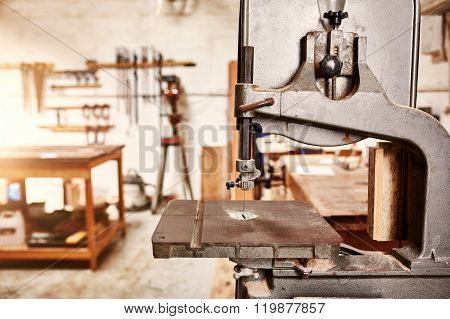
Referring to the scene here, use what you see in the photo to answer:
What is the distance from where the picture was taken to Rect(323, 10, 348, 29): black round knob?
Result: 1.05m

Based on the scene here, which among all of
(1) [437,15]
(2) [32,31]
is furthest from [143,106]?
(1) [437,15]

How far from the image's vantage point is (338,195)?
2061 mm

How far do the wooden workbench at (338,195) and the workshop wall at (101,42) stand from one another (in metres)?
1.86

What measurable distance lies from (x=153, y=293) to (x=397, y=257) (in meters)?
1.86

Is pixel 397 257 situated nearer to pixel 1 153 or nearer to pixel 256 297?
pixel 256 297

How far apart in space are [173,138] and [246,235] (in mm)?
3423

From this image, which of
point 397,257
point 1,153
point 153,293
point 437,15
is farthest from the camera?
point 437,15

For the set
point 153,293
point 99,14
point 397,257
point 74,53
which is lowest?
point 153,293

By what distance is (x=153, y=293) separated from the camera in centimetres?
263

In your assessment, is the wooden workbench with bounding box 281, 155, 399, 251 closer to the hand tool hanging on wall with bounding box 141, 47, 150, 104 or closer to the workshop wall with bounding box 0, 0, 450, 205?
the workshop wall with bounding box 0, 0, 450, 205

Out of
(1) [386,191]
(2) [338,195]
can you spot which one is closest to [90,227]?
(2) [338,195]

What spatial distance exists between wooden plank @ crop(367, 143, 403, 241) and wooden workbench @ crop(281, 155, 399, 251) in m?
0.44

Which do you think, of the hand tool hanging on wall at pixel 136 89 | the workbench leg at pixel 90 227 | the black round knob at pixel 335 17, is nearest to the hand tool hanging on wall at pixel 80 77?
the hand tool hanging on wall at pixel 136 89

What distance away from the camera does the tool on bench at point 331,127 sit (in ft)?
3.39
